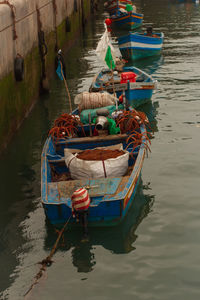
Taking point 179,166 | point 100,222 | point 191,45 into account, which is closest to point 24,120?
point 179,166

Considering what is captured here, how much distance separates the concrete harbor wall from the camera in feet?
45.9

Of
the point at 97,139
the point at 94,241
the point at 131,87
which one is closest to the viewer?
the point at 94,241

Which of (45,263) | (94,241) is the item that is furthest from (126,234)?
(45,263)

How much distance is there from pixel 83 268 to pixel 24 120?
854cm

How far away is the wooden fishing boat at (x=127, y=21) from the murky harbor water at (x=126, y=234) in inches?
805

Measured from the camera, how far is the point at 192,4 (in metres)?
46.4

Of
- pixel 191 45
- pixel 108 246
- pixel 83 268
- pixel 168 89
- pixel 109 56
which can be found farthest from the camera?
pixel 191 45

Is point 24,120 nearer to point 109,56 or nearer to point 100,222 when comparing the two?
point 109,56

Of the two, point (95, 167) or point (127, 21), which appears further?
point (127, 21)

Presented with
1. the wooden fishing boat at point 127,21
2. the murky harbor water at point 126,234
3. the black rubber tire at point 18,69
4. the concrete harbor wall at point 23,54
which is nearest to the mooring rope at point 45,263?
the murky harbor water at point 126,234

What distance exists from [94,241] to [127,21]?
29675 mm

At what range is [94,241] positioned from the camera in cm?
956

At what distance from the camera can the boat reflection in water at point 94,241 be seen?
9109 mm

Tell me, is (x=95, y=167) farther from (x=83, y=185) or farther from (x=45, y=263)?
(x=45, y=263)
